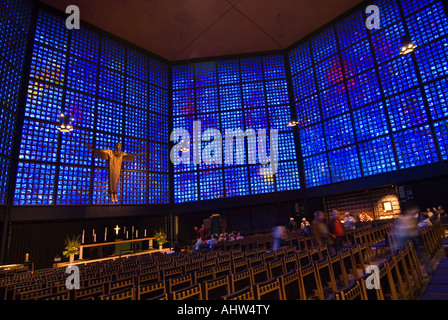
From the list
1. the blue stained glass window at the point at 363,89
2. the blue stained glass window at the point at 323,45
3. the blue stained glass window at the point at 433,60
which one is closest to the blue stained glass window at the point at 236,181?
the blue stained glass window at the point at 363,89

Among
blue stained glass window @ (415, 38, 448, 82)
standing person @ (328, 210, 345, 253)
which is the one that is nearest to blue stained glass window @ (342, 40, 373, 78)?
blue stained glass window @ (415, 38, 448, 82)

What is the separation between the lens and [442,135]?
1413cm

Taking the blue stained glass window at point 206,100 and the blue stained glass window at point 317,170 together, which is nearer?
the blue stained glass window at point 317,170

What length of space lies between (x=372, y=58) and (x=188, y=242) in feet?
60.4

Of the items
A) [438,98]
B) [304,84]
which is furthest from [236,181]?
[438,98]

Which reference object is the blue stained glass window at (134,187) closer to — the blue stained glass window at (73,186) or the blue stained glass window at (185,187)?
the blue stained glass window at (73,186)

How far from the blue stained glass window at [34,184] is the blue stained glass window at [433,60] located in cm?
2216

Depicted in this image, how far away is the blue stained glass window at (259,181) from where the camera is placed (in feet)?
65.0

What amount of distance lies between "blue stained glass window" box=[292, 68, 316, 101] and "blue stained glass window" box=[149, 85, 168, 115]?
10.7 meters

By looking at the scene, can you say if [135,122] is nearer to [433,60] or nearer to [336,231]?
[336,231]

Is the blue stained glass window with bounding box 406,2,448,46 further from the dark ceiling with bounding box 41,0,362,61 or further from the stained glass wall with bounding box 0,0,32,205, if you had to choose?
the stained glass wall with bounding box 0,0,32,205

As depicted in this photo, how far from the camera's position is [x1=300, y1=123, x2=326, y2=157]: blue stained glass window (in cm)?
1928

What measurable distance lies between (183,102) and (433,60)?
1688 centimetres
